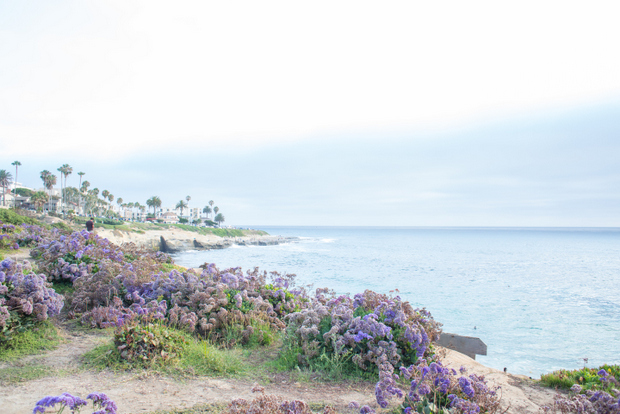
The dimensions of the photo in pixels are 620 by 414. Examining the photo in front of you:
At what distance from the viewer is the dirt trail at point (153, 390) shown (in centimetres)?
376

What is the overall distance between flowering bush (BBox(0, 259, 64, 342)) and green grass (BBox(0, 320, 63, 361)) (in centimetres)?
14

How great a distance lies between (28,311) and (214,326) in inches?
114

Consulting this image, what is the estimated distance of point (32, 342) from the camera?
5316mm

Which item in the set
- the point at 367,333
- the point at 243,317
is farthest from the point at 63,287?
the point at 367,333

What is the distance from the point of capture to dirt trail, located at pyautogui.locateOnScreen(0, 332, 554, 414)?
148 inches

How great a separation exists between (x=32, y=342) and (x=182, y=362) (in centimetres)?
254

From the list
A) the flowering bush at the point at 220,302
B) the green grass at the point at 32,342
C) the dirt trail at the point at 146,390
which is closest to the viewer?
the dirt trail at the point at 146,390

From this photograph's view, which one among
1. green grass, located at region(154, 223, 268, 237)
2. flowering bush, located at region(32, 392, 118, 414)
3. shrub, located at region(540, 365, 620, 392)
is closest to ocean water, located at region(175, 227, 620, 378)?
shrub, located at region(540, 365, 620, 392)

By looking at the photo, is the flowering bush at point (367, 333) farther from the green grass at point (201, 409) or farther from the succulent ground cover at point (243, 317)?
the green grass at point (201, 409)

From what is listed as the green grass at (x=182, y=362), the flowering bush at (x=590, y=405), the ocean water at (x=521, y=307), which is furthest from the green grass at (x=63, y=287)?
the ocean water at (x=521, y=307)

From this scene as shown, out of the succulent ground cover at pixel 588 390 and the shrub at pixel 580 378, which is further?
the shrub at pixel 580 378

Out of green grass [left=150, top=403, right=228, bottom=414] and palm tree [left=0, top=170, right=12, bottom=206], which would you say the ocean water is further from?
palm tree [left=0, top=170, right=12, bottom=206]

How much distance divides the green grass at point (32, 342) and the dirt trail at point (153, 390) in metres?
0.19

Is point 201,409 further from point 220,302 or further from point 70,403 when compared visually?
point 220,302
